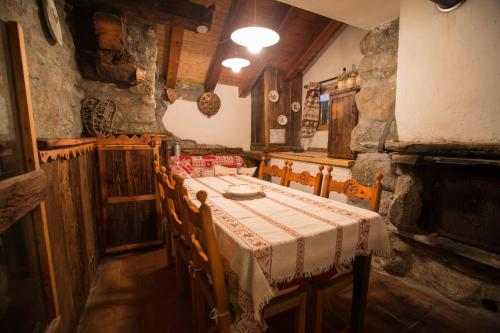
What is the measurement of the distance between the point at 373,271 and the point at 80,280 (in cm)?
241

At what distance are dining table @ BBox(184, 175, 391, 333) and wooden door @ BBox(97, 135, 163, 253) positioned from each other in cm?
125

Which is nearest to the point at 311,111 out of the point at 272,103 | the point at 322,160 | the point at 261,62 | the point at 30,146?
the point at 272,103

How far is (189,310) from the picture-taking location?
1.59 metres

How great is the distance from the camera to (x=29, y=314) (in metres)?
0.91

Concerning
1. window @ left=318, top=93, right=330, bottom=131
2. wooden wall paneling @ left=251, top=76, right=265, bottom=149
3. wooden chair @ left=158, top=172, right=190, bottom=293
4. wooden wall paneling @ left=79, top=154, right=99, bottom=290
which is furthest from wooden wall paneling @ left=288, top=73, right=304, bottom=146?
wooden wall paneling @ left=79, top=154, right=99, bottom=290

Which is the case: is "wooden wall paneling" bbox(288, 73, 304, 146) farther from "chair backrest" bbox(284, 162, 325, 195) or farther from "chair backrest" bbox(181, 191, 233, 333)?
"chair backrest" bbox(181, 191, 233, 333)

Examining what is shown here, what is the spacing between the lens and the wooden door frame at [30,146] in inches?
33.4

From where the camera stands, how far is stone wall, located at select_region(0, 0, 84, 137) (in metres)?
1.16

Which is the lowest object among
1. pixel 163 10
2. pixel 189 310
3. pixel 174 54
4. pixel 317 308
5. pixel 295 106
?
pixel 189 310

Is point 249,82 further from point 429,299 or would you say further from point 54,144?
point 429,299

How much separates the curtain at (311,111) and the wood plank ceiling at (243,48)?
47 cm

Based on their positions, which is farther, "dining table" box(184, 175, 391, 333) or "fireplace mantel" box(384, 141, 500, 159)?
"fireplace mantel" box(384, 141, 500, 159)

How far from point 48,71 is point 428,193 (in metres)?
3.00

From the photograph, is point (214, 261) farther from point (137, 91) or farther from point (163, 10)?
point (163, 10)
